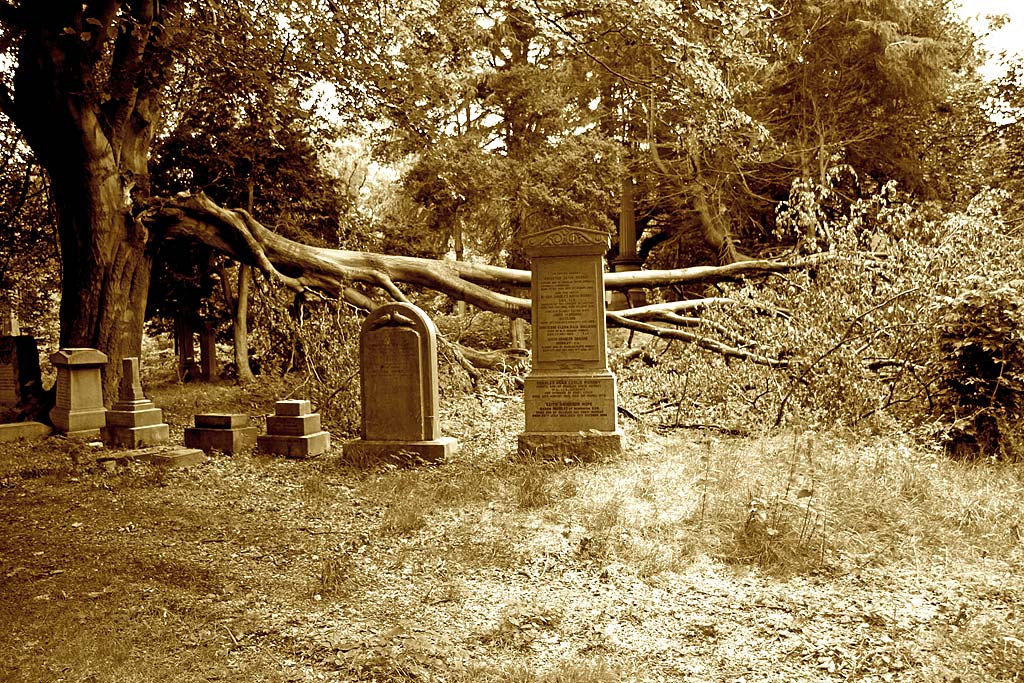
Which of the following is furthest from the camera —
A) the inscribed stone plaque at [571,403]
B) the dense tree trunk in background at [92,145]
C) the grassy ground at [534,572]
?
the dense tree trunk in background at [92,145]

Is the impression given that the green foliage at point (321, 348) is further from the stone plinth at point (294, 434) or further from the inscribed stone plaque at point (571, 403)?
the inscribed stone plaque at point (571, 403)

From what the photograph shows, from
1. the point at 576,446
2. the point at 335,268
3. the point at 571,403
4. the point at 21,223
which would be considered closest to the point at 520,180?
the point at 335,268

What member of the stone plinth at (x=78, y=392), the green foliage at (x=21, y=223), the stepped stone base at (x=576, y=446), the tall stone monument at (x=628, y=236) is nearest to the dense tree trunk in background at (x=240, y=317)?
the green foliage at (x=21, y=223)

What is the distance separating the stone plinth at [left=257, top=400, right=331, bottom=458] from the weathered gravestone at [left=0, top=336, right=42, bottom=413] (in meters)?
5.03

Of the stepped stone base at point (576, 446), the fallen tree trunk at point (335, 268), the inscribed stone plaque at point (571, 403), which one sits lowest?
the stepped stone base at point (576, 446)

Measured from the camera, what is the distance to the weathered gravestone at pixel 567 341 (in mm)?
8000

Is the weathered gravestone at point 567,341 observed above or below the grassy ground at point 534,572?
above

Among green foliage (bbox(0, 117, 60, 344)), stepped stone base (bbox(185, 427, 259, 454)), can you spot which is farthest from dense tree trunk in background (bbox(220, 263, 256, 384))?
stepped stone base (bbox(185, 427, 259, 454))

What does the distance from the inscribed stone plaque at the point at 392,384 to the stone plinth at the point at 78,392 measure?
4359 mm

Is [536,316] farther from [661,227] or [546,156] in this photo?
[661,227]

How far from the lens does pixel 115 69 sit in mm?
10266

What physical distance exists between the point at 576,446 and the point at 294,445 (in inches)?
121

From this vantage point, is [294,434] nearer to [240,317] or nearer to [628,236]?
[240,317]

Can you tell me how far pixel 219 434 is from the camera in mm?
8531
